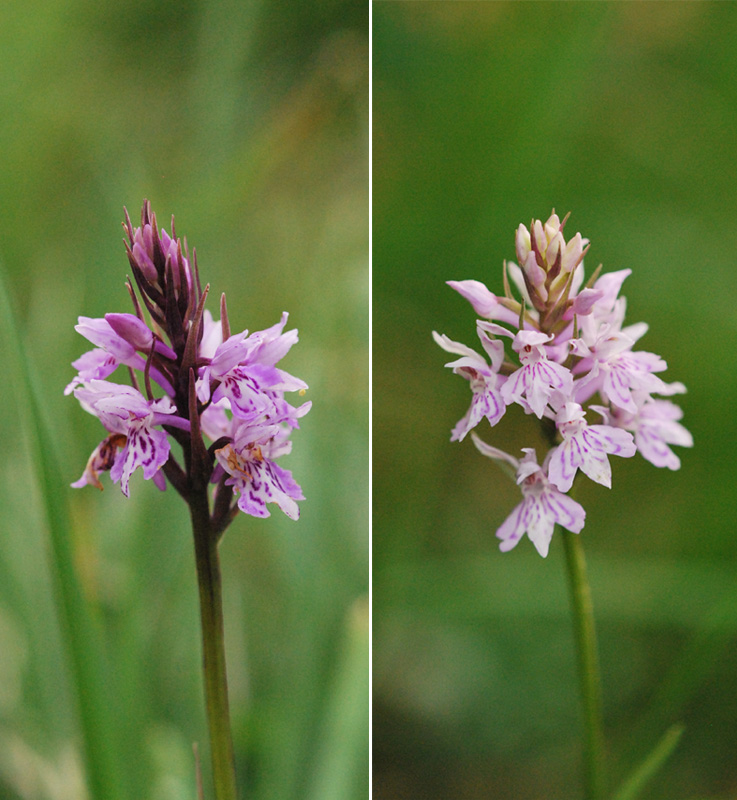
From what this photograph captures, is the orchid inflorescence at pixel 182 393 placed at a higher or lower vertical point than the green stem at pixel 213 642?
higher

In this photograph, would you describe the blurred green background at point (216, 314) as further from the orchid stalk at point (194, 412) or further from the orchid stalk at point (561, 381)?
the orchid stalk at point (561, 381)

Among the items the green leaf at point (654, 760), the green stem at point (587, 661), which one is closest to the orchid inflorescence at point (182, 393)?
the green stem at point (587, 661)

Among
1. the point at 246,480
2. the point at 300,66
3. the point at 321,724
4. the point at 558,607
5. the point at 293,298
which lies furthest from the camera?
the point at 300,66

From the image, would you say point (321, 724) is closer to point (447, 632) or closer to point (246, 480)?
point (447, 632)

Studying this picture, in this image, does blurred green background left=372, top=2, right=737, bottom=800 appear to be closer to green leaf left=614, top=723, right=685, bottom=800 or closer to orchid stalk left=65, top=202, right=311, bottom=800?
green leaf left=614, top=723, right=685, bottom=800

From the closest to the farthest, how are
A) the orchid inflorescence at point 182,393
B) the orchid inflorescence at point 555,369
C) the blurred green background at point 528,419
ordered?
1. the orchid inflorescence at point 182,393
2. the orchid inflorescence at point 555,369
3. the blurred green background at point 528,419

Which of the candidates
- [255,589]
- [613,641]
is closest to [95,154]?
[255,589]

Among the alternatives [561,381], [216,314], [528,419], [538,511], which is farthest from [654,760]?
[216,314]

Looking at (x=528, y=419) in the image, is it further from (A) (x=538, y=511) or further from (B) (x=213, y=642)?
(B) (x=213, y=642)
